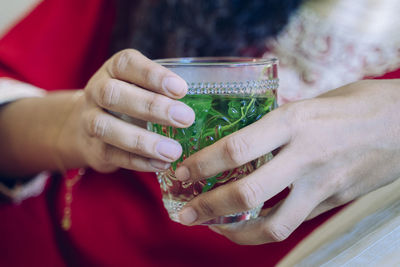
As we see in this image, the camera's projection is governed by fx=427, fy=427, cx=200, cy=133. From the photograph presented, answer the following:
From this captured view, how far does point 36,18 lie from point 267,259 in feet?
2.16

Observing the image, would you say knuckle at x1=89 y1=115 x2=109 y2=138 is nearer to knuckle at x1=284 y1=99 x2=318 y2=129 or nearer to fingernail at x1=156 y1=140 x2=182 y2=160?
fingernail at x1=156 y1=140 x2=182 y2=160

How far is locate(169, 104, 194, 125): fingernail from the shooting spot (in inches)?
15.5

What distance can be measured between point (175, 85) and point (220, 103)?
5 cm

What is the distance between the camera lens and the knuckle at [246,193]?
394 millimetres

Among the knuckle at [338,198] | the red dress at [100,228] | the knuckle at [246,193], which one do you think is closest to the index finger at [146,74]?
the knuckle at [246,193]

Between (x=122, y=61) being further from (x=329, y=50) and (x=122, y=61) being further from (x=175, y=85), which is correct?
(x=329, y=50)

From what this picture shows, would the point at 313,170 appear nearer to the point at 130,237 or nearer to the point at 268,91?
the point at 268,91

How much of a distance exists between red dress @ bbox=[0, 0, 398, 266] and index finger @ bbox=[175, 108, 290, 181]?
31cm

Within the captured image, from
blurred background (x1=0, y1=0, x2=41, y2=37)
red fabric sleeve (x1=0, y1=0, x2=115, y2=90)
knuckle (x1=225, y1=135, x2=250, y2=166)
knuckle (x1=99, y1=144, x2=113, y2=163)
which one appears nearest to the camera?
knuckle (x1=225, y1=135, x2=250, y2=166)

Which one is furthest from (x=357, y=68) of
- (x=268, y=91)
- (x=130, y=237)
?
(x=130, y=237)

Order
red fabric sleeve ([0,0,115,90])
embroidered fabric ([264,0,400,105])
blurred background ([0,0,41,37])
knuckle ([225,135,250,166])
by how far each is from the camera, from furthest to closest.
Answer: blurred background ([0,0,41,37]) → red fabric sleeve ([0,0,115,90]) → embroidered fabric ([264,0,400,105]) → knuckle ([225,135,250,166])

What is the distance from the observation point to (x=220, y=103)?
397mm

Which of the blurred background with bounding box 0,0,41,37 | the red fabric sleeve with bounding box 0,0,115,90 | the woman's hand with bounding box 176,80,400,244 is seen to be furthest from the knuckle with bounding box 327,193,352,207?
the blurred background with bounding box 0,0,41,37

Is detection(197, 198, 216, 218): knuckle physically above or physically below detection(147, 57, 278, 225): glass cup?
below
